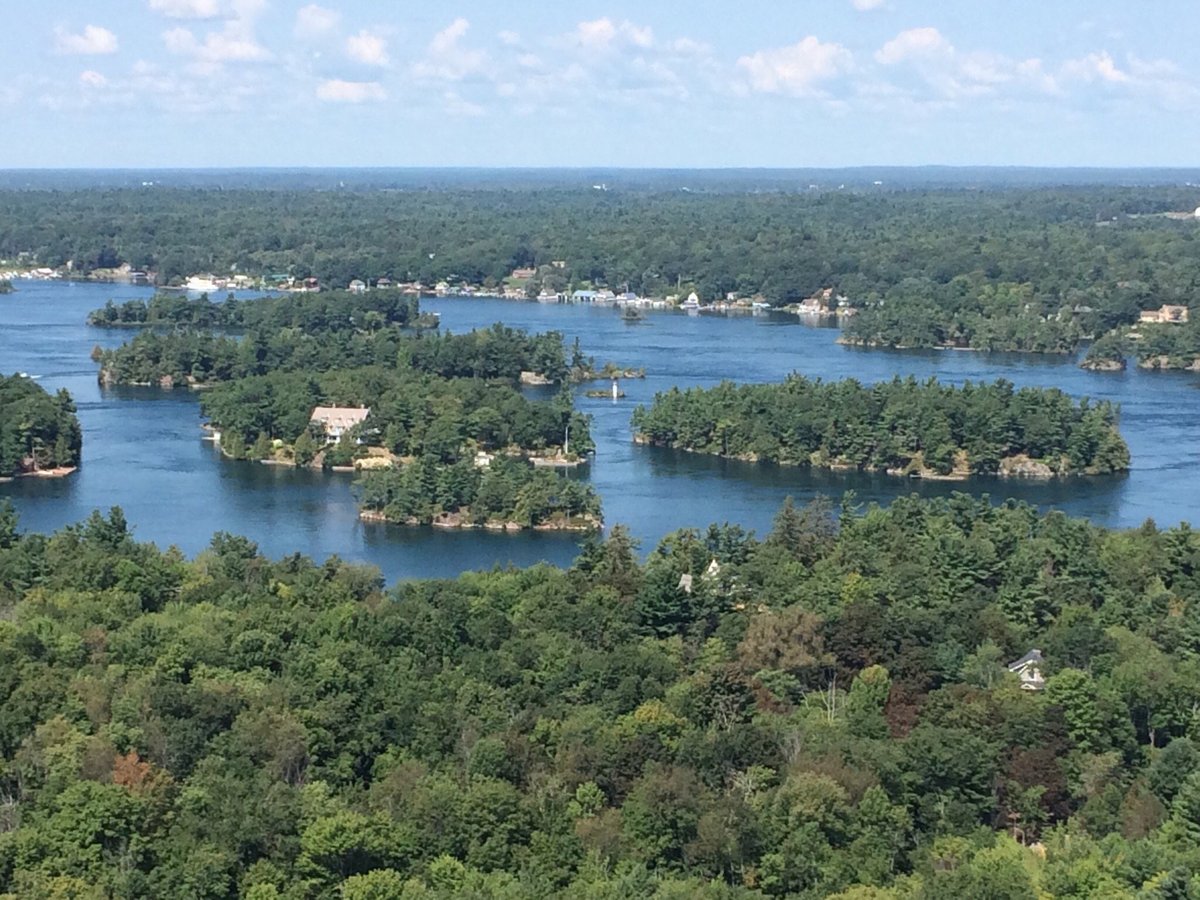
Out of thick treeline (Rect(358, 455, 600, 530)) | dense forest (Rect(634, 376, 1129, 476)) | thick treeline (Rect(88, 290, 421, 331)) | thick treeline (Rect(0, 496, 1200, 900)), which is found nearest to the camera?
thick treeline (Rect(0, 496, 1200, 900))

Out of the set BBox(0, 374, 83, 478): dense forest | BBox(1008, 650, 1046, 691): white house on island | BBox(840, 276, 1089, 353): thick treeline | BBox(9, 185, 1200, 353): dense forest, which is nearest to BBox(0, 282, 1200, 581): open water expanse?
BBox(0, 374, 83, 478): dense forest

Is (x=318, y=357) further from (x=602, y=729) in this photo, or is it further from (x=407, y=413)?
(x=602, y=729)

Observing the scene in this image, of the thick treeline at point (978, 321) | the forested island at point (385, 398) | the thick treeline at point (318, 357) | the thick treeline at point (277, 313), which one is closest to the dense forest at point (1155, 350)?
the thick treeline at point (978, 321)

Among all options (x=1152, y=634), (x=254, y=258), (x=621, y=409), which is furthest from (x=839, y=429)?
(x=254, y=258)

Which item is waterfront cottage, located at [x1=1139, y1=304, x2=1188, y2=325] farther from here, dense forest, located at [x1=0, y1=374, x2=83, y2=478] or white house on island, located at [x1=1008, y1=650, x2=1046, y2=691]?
white house on island, located at [x1=1008, y1=650, x2=1046, y2=691]

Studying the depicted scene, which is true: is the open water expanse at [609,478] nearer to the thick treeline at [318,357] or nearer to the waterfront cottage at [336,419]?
the thick treeline at [318,357]

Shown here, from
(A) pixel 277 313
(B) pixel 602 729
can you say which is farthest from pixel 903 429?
(A) pixel 277 313
